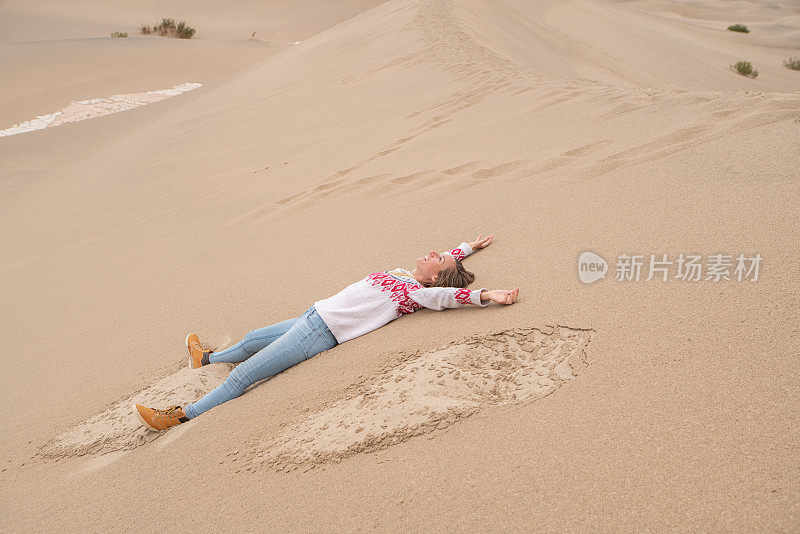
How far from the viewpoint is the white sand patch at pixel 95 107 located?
425 inches

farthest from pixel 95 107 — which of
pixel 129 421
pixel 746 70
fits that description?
pixel 746 70

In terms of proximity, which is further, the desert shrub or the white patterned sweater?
the desert shrub

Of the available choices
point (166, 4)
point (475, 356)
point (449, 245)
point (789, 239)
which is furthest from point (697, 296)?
point (166, 4)

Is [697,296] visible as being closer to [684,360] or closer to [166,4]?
[684,360]

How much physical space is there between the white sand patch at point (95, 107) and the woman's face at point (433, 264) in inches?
405

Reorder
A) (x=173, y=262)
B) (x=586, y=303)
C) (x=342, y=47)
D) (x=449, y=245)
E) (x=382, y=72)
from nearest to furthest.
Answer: (x=586, y=303) → (x=449, y=245) → (x=173, y=262) → (x=382, y=72) → (x=342, y=47)

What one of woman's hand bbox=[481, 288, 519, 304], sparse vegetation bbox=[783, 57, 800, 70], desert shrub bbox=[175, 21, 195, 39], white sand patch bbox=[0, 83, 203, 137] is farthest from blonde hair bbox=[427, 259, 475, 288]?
desert shrub bbox=[175, 21, 195, 39]

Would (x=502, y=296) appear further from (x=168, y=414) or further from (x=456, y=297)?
(x=168, y=414)

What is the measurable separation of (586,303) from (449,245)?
126 cm

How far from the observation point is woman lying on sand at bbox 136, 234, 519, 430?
2.81 meters

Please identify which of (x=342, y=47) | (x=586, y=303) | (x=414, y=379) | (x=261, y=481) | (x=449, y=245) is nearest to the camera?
(x=261, y=481)

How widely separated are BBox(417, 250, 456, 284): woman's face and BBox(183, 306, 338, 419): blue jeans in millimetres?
600

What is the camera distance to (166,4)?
986 inches

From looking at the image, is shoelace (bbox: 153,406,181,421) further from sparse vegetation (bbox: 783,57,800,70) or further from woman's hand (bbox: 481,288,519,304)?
sparse vegetation (bbox: 783,57,800,70)
